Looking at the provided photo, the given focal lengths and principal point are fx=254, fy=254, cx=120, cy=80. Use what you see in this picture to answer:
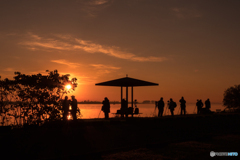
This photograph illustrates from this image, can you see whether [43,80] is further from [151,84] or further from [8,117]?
[151,84]

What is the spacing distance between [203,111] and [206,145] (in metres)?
20.9

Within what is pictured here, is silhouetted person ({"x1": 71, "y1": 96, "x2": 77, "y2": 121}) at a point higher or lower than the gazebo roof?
lower

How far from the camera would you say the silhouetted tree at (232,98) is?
Answer: 36.4 meters

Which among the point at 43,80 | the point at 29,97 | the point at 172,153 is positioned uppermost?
the point at 43,80

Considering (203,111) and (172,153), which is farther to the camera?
(203,111)

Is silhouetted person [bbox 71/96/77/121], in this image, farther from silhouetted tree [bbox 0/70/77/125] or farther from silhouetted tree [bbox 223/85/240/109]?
silhouetted tree [bbox 223/85/240/109]

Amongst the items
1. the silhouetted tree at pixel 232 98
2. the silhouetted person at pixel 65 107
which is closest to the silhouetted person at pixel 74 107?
the silhouetted person at pixel 65 107

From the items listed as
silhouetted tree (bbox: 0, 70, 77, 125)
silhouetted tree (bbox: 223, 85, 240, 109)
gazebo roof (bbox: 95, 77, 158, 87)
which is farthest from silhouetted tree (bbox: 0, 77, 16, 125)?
silhouetted tree (bbox: 223, 85, 240, 109)

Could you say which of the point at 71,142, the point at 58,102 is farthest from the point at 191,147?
the point at 58,102

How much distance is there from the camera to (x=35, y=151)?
7426 mm

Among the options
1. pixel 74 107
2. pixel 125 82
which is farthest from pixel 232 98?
pixel 74 107

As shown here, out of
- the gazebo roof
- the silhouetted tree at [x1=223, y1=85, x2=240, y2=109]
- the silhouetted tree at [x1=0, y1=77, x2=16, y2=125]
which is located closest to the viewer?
the silhouetted tree at [x1=0, y1=77, x2=16, y2=125]

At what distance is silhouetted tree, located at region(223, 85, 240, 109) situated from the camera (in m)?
36.4

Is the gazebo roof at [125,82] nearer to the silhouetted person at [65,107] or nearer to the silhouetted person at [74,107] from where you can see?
the silhouetted person at [74,107]
